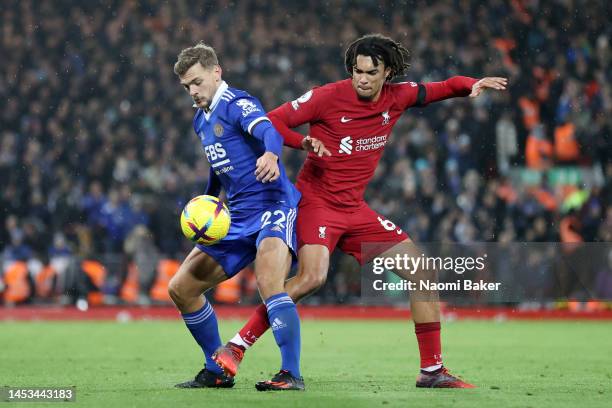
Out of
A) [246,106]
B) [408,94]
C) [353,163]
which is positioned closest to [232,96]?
[246,106]

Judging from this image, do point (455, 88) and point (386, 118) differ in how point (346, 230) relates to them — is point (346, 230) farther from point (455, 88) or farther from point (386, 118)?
point (455, 88)

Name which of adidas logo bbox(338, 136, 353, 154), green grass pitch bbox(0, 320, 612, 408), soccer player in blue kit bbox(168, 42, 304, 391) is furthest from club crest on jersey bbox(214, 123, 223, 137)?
green grass pitch bbox(0, 320, 612, 408)

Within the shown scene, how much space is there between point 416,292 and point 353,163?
0.89 metres

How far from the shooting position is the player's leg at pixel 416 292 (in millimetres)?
6266

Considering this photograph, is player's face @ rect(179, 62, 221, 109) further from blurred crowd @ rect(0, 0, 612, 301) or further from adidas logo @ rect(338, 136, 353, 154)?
blurred crowd @ rect(0, 0, 612, 301)

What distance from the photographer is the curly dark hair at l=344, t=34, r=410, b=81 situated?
627 cm

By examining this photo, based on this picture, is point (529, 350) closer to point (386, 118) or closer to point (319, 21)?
point (386, 118)

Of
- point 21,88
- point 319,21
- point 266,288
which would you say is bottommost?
point 266,288

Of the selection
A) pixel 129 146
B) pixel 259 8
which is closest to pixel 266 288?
pixel 129 146

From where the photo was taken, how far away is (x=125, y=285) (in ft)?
48.6

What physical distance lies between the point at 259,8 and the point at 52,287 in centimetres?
771

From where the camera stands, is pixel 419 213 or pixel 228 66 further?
pixel 228 66

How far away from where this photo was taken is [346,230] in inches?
251

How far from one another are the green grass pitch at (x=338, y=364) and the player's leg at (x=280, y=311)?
146 mm
